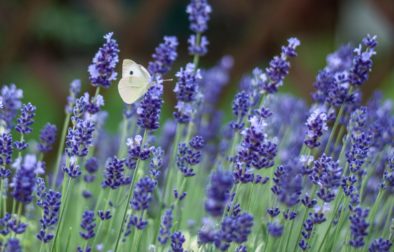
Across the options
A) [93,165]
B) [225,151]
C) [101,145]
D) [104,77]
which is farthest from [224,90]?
[104,77]

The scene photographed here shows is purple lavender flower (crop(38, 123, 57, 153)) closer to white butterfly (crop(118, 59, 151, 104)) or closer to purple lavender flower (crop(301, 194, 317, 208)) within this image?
white butterfly (crop(118, 59, 151, 104))

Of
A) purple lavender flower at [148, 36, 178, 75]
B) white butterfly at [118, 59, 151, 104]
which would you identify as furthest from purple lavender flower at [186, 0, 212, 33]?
white butterfly at [118, 59, 151, 104]

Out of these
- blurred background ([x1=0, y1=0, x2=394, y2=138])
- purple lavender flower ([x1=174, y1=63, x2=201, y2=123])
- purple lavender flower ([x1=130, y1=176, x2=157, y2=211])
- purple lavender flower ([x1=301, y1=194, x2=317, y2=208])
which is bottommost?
purple lavender flower ([x1=130, y1=176, x2=157, y2=211])

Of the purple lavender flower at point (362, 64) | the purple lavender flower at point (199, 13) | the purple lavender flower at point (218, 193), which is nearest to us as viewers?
the purple lavender flower at point (218, 193)

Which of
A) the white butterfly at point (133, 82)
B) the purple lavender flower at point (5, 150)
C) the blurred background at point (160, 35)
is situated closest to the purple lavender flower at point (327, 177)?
the white butterfly at point (133, 82)

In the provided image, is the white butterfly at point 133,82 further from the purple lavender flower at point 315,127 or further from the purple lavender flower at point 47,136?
the purple lavender flower at point 315,127
